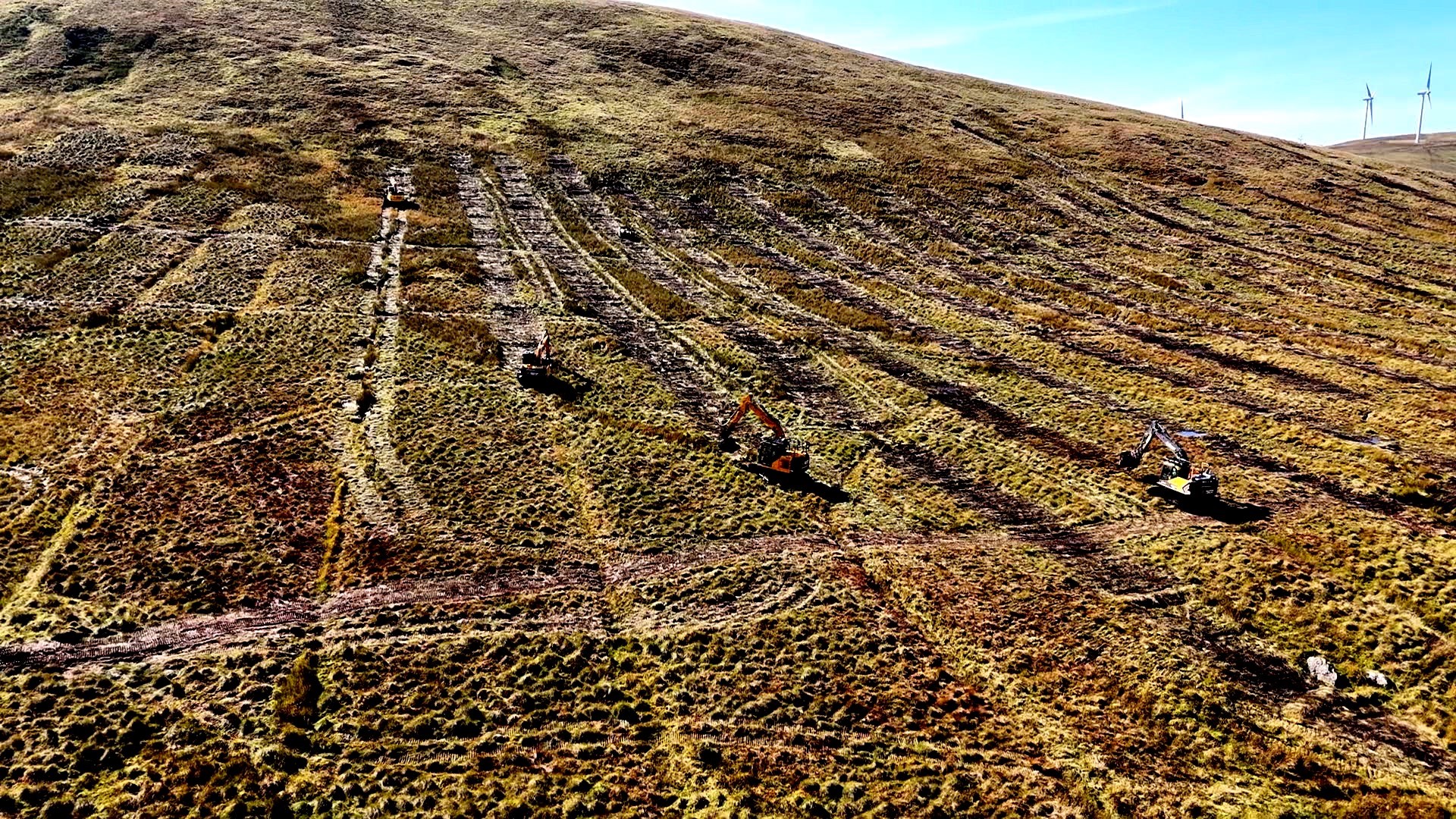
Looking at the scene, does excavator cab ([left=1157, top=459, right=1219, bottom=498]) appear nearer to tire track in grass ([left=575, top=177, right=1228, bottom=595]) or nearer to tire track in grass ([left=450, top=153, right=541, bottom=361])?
tire track in grass ([left=575, top=177, right=1228, bottom=595])

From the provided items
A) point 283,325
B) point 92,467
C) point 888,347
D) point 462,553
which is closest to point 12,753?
point 462,553

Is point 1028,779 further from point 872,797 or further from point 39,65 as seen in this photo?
point 39,65

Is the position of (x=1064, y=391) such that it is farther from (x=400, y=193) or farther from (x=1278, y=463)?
(x=400, y=193)

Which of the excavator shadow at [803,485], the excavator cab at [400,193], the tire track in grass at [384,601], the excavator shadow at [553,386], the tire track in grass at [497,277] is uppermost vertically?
the excavator cab at [400,193]

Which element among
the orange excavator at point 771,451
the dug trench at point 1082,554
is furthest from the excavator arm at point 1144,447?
the orange excavator at point 771,451

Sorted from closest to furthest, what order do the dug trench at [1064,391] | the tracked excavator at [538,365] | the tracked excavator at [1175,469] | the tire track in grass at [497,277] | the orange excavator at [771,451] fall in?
the tracked excavator at [1175,469], the dug trench at [1064,391], the orange excavator at [771,451], the tracked excavator at [538,365], the tire track in grass at [497,277]

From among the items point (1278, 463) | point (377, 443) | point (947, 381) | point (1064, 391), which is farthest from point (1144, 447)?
point (377, 443)

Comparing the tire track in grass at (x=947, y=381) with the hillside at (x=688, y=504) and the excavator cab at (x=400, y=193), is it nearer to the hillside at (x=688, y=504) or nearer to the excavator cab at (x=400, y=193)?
the hillside at (x=688, y=504)
